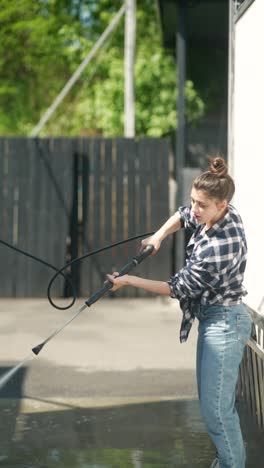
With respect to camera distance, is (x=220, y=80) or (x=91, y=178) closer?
(x=91, y=178)

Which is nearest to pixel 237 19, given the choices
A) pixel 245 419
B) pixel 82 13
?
pixel 245 419

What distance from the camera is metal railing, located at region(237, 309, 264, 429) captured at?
17.4 ft

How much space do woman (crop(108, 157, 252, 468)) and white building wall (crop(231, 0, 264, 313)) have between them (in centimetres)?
107

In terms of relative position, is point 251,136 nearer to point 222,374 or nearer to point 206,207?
point 206,207

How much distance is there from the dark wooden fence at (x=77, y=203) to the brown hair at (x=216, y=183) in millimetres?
7885

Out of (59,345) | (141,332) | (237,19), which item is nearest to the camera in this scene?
(237,19)

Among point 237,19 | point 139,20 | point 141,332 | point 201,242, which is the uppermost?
point 139,20

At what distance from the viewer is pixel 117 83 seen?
2331 centimetres

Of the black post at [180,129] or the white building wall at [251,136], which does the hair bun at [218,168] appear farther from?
the black post at [180,129]

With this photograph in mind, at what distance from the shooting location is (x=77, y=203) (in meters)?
12.4

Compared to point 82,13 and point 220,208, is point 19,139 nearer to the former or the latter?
point 220,208

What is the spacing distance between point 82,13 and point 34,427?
882 inches

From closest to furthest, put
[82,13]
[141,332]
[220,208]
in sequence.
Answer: [220,208] < [141,332] < [82,13]

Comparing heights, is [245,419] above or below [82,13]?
below
